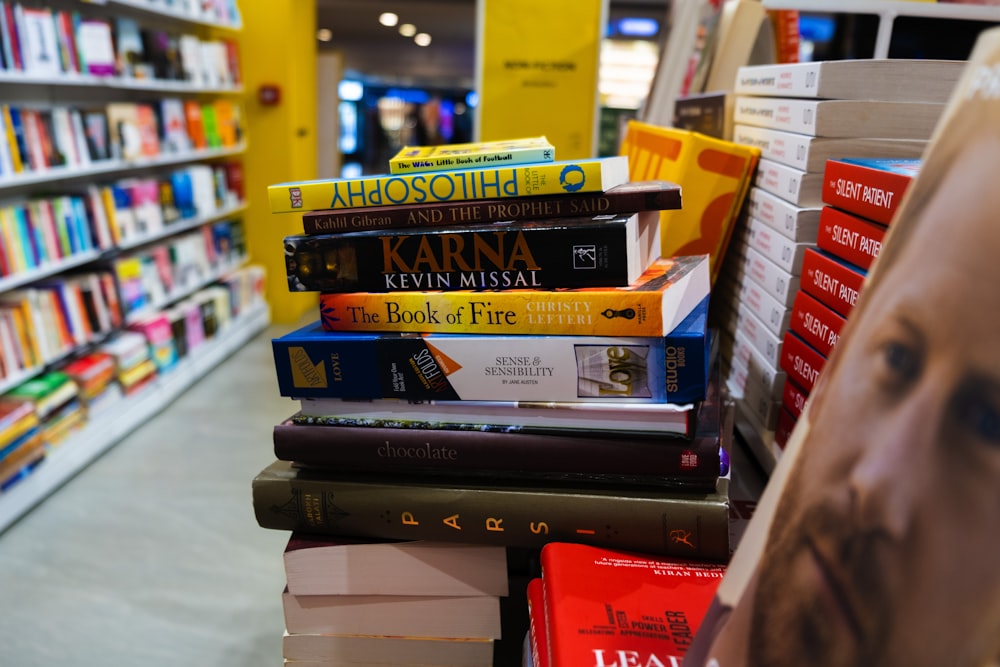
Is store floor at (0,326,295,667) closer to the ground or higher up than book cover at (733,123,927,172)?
closer to the ground

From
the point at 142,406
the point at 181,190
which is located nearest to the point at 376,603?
the point at 142,406

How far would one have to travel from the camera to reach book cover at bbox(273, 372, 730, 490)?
0.78 metres

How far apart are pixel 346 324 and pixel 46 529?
2.41m

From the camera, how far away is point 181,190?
13.6 feet

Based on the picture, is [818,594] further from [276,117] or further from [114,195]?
[276,117]

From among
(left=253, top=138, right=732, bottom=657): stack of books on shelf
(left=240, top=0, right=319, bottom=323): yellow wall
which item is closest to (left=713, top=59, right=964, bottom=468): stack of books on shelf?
(left=253, top=138, right=732, bottom=657): stack of books on shelf

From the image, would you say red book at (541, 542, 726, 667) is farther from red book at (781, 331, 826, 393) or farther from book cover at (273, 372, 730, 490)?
red book at (781, 331, 826, 393)

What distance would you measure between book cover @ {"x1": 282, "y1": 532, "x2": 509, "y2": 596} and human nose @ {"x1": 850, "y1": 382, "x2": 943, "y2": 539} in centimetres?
54

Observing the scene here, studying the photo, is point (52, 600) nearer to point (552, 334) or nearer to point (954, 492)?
point (552, 334)

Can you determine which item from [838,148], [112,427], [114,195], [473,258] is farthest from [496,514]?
[114,195]

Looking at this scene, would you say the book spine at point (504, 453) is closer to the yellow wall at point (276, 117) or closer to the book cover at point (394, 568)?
the book cover at point (394, 568)

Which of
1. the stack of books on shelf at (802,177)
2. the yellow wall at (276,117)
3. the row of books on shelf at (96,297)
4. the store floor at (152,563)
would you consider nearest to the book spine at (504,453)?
the stack of books on shelf at (802,177)

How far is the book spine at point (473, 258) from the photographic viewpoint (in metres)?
0.78

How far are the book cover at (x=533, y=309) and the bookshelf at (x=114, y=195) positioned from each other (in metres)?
2.48
